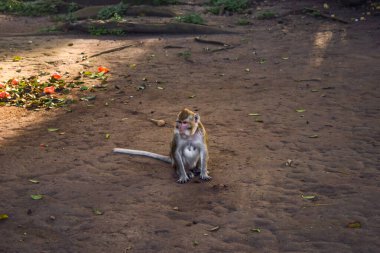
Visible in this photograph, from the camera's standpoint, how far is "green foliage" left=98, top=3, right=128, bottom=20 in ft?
58.3

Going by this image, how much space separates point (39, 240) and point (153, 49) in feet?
29.5

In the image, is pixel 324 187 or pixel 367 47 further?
pixel 367 47

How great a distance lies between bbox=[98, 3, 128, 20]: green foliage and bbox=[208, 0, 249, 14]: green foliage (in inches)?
113

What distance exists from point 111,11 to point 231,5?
3.98 m

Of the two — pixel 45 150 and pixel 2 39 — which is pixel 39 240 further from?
pixel 2 39

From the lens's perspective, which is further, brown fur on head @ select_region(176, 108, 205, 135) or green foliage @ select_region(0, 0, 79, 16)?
green foliage @ select_region(0, 0, 79, 16)

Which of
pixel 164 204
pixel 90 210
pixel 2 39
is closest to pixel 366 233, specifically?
pixel 164 204

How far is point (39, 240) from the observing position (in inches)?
214

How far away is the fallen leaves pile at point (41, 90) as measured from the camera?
9.96 m

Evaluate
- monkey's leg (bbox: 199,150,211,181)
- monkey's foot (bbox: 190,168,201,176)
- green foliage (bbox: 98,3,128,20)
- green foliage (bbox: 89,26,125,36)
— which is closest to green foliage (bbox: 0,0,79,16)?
green foliage (bbox: 98,3,128,20)

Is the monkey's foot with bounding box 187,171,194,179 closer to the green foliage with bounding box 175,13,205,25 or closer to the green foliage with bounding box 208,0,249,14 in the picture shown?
the green foliage with bounding box 175,13,205,25

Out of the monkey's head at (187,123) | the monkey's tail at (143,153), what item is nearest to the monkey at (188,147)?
the monkey's head at (187,123)

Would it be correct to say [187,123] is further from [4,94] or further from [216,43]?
[216,43]

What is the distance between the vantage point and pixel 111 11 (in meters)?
17.9
